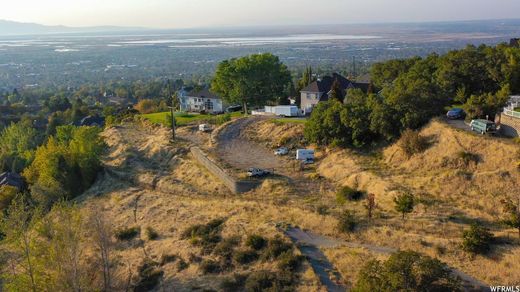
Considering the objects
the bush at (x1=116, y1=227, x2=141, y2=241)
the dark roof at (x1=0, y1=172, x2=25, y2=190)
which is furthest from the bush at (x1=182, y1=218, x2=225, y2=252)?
the dark roof at (x1=0, y1=172, x2=25, y2=190)

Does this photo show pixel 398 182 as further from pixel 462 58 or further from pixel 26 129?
pixel 26 129

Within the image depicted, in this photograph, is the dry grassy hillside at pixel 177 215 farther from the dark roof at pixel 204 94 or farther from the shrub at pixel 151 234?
the dark roof at pixel 204 94

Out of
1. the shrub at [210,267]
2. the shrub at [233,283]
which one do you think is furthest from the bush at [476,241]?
the shrub at [210,267]

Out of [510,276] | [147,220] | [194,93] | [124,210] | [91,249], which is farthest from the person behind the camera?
[194,93]

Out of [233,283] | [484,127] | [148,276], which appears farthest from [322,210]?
[484,127]

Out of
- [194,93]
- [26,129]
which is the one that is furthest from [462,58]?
[26,129]

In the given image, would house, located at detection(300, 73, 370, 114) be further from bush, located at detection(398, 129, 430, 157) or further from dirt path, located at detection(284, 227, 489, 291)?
dirt path, located at detection(284, 227, 489, 291)

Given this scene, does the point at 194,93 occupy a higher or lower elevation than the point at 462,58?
lower
